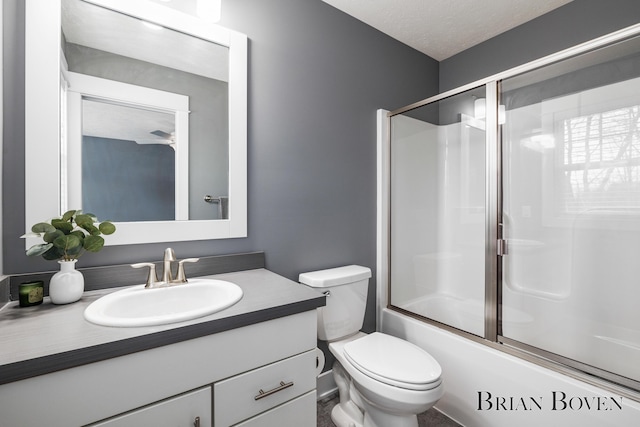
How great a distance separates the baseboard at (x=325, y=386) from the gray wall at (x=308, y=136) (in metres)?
0.43

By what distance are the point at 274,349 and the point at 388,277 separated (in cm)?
131

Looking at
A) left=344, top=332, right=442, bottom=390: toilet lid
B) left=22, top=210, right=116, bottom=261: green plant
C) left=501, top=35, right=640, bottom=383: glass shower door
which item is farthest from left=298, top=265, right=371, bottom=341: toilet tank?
left=22, top=210, right=116, bottom=261: green plant

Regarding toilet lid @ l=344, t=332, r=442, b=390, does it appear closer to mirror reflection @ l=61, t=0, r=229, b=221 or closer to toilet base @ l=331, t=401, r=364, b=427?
toilet base @ l=331, t=401, r=364, b=427

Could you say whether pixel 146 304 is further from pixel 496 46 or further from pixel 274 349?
pixel 496 46

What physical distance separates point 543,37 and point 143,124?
2469 mm

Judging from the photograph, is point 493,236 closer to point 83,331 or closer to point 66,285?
point 83,331

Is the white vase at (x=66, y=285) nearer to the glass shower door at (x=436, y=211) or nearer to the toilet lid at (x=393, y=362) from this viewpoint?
the toilet lid at (x=393, y=362)

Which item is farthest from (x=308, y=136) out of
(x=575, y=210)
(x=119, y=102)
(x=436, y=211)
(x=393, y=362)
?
(x=575, y=210)

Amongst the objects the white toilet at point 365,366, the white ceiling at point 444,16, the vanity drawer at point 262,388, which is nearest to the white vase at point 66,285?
the vanity drawer at point 262,388

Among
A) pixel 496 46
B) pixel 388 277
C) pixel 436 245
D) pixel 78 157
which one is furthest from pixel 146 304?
pixel 496 46

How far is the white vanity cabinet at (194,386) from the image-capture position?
0.66 meters

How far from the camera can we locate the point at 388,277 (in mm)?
2104

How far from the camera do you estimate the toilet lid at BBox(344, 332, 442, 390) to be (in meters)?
1.19

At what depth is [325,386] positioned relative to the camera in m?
1.81
